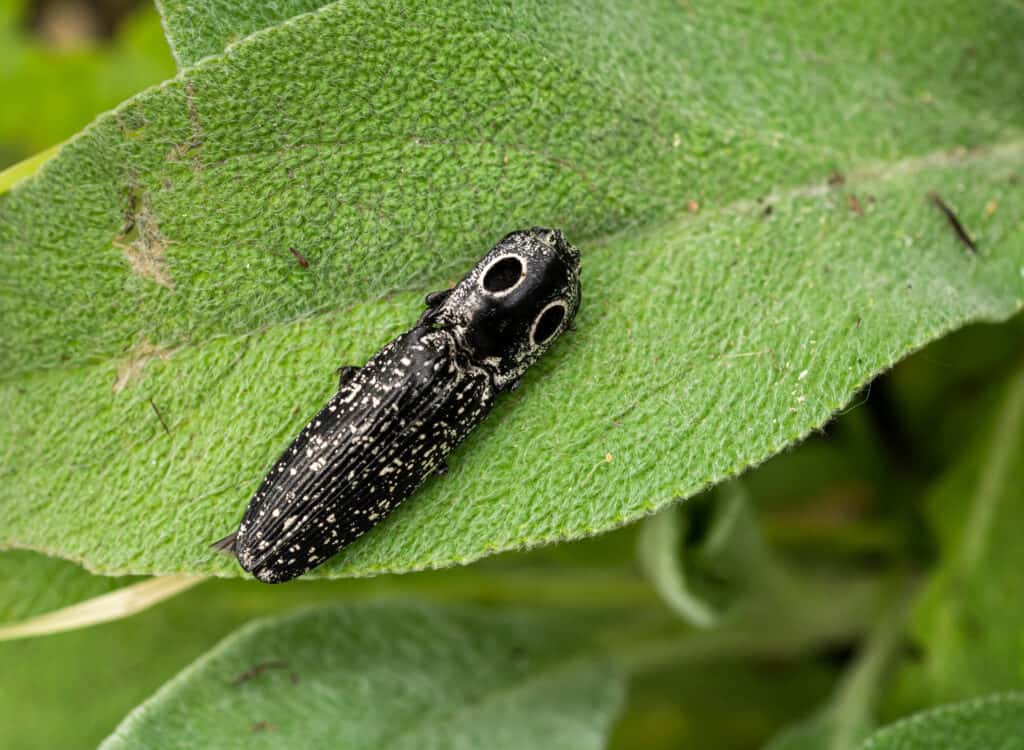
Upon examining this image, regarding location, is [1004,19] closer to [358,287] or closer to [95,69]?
[358,287]

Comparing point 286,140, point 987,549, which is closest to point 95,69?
point 286,140

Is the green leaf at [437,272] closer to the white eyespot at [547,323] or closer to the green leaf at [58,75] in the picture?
the white eyespot at [547,323]

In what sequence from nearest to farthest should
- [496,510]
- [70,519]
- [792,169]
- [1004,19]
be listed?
[496,510] < [70,519] < [792,169] < [1004,19]

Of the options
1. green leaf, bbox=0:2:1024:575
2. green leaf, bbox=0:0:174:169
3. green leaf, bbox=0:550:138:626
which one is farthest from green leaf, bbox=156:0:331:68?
green leaf, bbox=0:0:174:169

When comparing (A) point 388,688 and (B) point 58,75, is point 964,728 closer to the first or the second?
(A) point 388,688

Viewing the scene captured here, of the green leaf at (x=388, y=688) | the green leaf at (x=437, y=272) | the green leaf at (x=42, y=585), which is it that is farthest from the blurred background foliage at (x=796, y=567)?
the green leaf at (x=437, y=272)

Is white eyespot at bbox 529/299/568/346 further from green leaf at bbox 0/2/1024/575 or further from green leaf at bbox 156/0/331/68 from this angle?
green leaf at bbox 156/0/331/68

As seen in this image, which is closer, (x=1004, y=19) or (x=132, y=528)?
(x=132, y=528)
